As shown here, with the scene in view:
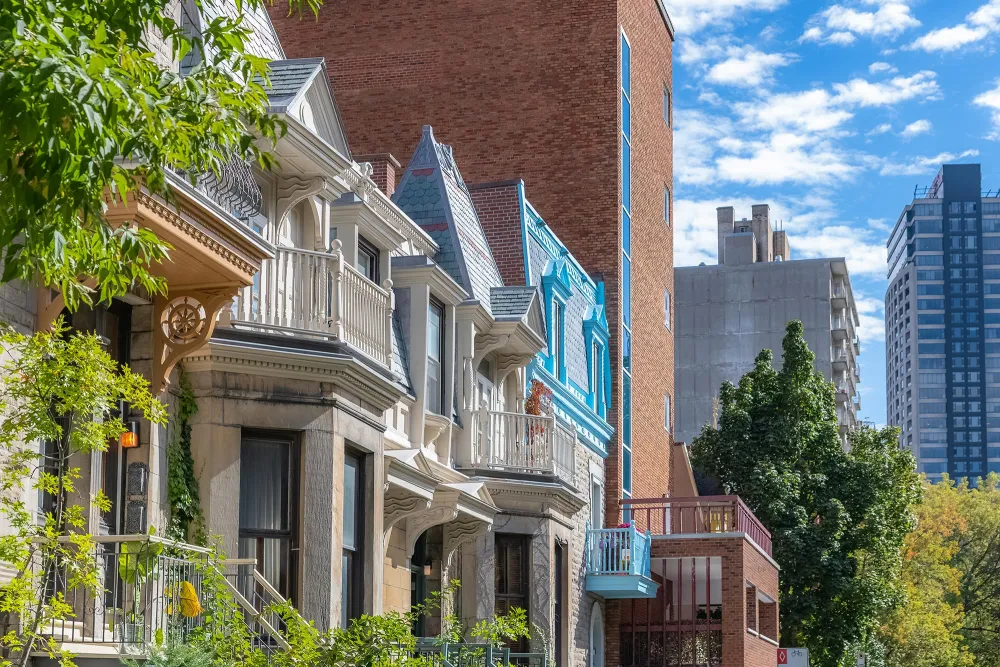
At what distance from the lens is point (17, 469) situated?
11406 millimetres

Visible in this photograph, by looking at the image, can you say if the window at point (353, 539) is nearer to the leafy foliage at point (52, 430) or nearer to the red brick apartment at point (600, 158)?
the leafy foliage at point (52, 430)

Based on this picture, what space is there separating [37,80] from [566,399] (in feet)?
82.6

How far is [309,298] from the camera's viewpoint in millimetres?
17281

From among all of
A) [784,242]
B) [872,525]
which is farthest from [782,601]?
[784,242]

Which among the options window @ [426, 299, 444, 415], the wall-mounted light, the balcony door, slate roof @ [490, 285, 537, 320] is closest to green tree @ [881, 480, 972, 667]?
slate roof @ [490, 285, 537, 320]

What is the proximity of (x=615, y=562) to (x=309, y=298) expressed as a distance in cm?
1851

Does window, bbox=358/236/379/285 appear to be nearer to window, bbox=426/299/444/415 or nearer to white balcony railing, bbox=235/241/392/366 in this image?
window, bbox=426/299/444/415

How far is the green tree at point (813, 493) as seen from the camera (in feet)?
146

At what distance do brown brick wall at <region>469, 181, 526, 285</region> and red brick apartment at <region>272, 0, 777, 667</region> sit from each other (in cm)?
617

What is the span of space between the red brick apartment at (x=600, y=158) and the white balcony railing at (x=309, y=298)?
18.6 m

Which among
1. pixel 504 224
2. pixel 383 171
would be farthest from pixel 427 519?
pixel 504 224

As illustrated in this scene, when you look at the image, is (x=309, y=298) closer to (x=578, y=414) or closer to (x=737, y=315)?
(x=578, y=414)

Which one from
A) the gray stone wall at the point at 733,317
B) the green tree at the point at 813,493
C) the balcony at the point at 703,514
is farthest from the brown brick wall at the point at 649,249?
the gray stone wall at the point at 733,317

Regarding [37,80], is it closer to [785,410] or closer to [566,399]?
[566,399]
